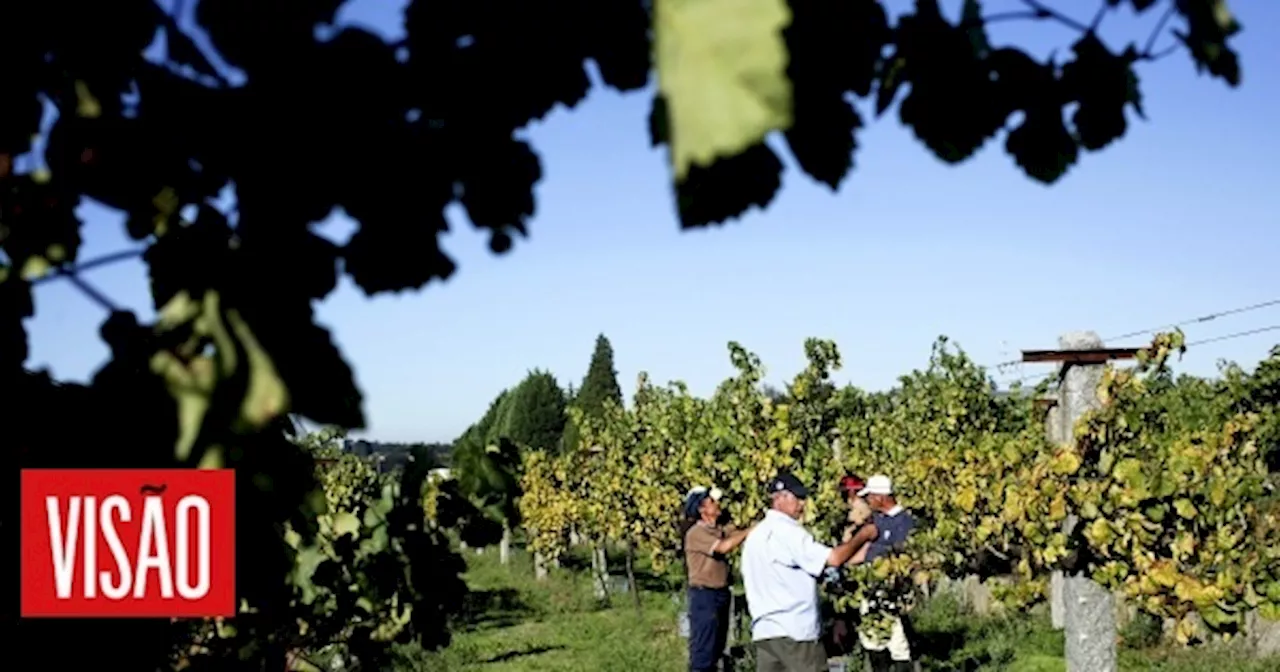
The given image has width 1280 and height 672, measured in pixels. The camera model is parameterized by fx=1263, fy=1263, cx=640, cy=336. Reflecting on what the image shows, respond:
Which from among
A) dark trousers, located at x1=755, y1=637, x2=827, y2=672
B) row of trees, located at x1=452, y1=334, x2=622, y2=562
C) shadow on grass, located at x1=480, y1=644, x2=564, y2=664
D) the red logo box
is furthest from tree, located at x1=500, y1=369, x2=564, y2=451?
the red logo box

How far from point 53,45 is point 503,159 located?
1.38ft

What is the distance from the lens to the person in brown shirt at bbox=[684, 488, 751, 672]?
9172mm

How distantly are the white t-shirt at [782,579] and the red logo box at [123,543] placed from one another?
5.10m

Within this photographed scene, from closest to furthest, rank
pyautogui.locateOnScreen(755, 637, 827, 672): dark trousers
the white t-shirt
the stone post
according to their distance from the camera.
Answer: the stone post → the white t-shirt → pyautogui.locateOnScreen(755, 637, 827, 672): dark trousers

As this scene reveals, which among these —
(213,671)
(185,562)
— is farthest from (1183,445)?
(185,562)

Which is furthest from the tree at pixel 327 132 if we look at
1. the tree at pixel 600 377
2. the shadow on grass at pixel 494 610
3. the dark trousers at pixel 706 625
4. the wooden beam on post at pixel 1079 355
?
the tree at pixel 600 377

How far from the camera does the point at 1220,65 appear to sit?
1083 mm

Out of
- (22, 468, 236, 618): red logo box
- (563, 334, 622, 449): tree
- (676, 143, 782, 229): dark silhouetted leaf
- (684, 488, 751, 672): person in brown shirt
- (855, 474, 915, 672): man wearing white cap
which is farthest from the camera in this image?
(563, 334, 622, 449): tree

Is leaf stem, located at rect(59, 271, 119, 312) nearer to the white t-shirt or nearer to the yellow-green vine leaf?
the yellow-green vine leaf

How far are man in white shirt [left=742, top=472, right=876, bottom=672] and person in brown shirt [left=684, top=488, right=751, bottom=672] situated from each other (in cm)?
205

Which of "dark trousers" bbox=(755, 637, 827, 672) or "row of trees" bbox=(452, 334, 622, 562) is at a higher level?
"row of trees" bbox=(452, 334, 622, 562)

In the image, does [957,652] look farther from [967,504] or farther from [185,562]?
[185,562]

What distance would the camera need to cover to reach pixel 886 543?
8.49m

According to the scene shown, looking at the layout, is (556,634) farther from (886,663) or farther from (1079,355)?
(1079,355)
